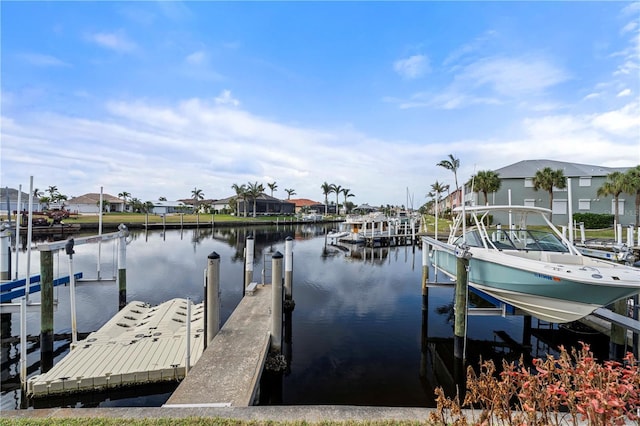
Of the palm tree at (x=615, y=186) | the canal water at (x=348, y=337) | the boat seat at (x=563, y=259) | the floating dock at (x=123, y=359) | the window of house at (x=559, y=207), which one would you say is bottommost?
the canal water at (x=348, y=337)

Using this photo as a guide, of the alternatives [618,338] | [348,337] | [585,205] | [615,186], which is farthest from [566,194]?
[348,337]

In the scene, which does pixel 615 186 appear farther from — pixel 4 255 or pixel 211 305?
pixel 4 255

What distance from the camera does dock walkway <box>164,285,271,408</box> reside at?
484cm

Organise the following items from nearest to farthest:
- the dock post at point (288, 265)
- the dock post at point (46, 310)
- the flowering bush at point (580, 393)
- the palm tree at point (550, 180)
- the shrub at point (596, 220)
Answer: the flowering bush at point (580, 393)
the dock post at point (46, 310)
the dock post at point (288, 265)
the palm tree at point (550, 180)
the shrub at point (596, 220)

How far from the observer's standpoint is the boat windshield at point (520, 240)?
854cm

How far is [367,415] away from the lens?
3910 mm

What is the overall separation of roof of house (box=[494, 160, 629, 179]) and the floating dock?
3791 centimetres

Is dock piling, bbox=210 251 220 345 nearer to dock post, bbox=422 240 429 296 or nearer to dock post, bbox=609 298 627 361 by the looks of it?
dock post, bbox=422 240 429 296

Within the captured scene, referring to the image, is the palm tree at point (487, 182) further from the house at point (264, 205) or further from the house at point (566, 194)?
the house at point (264, 205)

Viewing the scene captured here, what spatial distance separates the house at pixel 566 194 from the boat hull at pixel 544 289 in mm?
26905

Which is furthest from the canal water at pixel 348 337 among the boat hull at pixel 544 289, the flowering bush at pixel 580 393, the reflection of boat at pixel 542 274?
the flowering bush at pixel 580 393

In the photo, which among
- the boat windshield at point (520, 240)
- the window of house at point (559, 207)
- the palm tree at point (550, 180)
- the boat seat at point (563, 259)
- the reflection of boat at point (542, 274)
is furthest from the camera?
the window of house at point (559, 207)

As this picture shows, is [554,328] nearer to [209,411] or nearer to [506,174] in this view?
[209,411]

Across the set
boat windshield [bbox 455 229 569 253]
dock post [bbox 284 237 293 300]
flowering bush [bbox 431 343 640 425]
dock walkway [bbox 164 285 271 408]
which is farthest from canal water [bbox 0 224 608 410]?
flowering bush [bbox 431 343 640 425]
